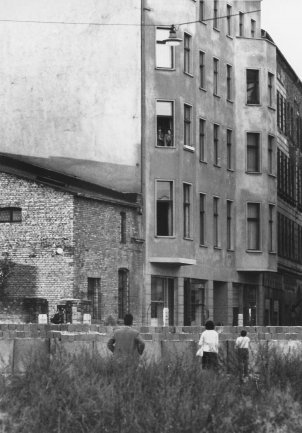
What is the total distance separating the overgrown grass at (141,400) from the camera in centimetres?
1903

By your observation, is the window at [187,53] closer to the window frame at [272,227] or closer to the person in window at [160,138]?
the person in window at [160,138]

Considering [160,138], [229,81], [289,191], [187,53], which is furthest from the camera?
[289,191]

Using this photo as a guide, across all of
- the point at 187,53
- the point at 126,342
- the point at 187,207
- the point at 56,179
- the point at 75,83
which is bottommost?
the point at 126,342

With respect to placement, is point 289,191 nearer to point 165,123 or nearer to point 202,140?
point 202,140

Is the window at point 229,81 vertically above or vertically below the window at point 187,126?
above

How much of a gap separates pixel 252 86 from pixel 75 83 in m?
12.6

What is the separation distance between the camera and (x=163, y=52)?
6241cm

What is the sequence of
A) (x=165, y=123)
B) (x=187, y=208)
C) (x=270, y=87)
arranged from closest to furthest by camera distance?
(x=165, y=123), (x=187, y=208), (x=270, y=87)

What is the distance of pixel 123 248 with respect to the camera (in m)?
59.3

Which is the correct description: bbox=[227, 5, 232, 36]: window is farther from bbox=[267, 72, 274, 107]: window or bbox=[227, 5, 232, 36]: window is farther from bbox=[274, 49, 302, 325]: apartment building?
bbox=[274, 49, 302, 325]: apartment building

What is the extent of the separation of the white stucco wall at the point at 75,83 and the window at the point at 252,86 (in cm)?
1030

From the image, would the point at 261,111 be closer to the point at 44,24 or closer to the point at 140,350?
the point at 44,24

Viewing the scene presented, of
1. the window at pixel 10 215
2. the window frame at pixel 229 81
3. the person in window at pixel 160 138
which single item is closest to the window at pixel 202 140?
the person in window at pixel 160 138

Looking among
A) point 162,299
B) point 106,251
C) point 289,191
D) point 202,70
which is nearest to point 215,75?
point 202,70
